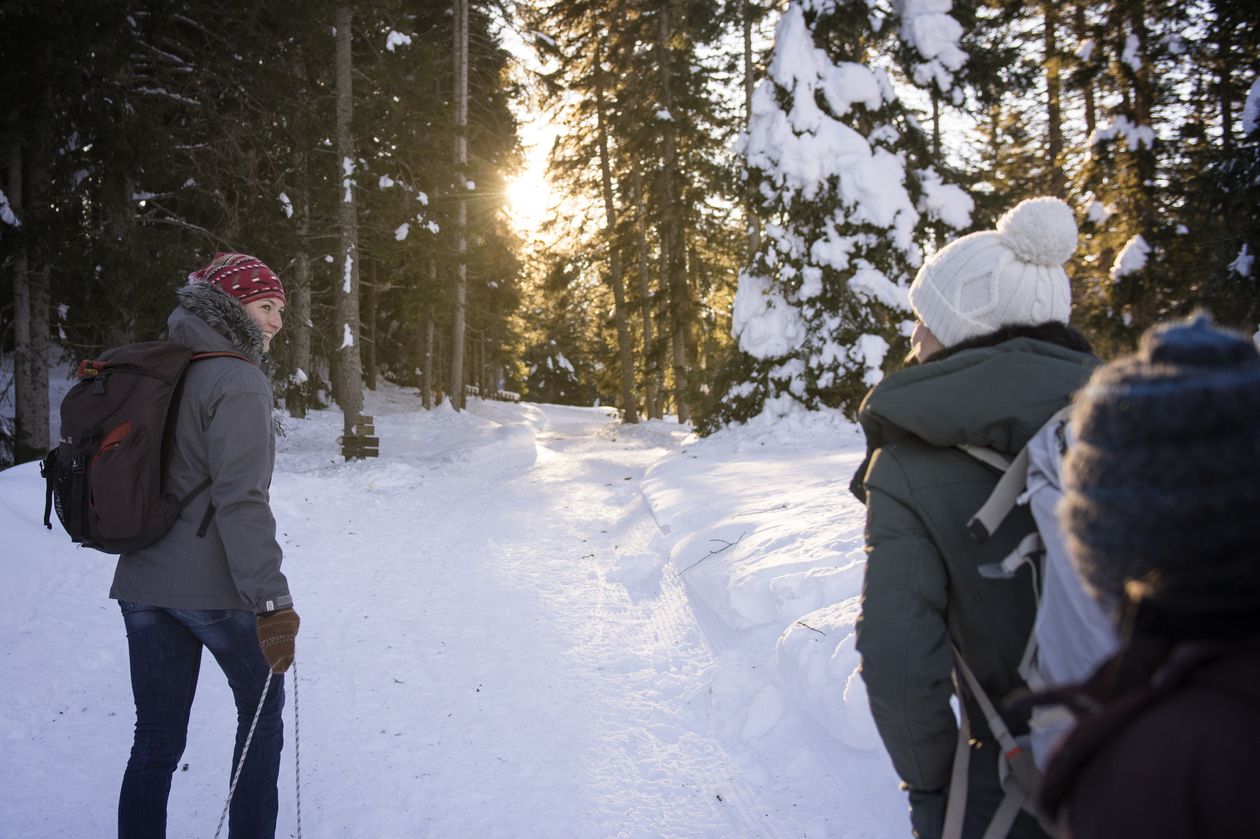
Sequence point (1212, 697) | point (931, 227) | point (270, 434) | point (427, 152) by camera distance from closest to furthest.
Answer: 1. point (1212, 697)
2. point (270, 434)
3. point (931, 227)
4. point (427, 152)

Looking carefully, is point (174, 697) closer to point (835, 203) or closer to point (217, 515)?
point (217, 515)

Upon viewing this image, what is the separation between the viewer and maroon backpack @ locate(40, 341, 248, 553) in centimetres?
260

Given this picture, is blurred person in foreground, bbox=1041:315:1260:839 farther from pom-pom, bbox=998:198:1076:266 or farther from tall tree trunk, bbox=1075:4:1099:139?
tall tree trunk, bbox=1075:4:1099:139

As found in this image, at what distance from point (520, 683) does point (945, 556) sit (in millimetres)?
3806

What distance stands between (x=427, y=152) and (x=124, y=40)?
24.3ft

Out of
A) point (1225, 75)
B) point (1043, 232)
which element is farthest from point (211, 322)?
point (1225, 75)

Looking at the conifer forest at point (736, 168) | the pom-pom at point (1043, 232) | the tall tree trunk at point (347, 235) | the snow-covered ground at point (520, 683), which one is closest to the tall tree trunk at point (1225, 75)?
the conifer forest at point (736, 168)

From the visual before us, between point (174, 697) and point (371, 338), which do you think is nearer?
point (174, 697)

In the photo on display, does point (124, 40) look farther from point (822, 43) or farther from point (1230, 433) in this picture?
point (1230, 433)

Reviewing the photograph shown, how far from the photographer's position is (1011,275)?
1899 mm

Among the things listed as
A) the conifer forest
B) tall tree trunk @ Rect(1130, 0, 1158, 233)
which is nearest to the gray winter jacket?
the conifer forest

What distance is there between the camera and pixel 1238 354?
0.95 meters

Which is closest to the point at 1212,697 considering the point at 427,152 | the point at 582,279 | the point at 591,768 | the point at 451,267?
the point at 591,768

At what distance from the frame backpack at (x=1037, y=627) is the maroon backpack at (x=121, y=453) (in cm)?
265
